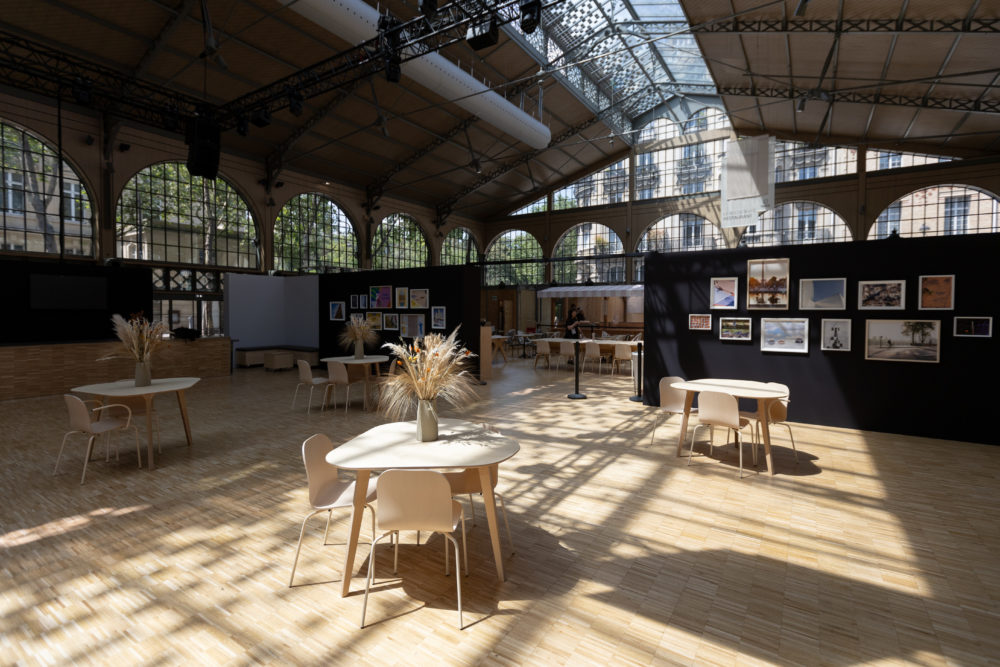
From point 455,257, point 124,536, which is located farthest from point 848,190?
point 124,536

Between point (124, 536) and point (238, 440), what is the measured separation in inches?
102

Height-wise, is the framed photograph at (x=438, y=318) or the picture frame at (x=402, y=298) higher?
the picture frame at (x=402, y=298)

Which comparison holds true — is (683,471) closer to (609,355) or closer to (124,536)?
(124,536)

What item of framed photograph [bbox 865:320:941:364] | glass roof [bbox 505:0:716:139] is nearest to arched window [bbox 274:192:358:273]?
glass roof [bbox 505:0:716:139]

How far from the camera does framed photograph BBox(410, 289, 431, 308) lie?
11094 millimetres

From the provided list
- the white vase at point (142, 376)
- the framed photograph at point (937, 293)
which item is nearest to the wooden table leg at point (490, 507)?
the white vase at point (142, 376)

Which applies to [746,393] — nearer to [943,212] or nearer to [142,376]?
[142,376]

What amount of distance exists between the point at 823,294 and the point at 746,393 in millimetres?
2708

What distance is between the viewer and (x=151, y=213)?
12438 mm

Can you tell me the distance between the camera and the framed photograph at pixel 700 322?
7.28 metres

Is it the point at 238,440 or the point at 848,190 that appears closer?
the point at 238,440

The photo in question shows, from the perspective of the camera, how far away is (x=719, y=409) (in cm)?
466

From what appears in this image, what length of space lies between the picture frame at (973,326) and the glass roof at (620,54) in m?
8.54

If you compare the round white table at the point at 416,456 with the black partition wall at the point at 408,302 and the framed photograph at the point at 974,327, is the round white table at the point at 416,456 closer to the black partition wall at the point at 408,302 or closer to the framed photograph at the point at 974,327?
the framed photograph at the point at 974,327
